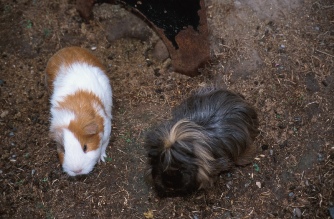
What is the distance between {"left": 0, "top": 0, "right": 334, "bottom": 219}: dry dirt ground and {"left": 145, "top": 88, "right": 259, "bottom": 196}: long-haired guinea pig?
348 mm

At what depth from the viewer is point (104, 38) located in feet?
12.5

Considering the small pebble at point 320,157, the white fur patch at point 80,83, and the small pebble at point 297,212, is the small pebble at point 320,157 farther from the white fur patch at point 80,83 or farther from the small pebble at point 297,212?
the white fur patch at point 80,83

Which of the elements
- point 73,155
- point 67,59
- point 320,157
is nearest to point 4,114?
A: point 67,59

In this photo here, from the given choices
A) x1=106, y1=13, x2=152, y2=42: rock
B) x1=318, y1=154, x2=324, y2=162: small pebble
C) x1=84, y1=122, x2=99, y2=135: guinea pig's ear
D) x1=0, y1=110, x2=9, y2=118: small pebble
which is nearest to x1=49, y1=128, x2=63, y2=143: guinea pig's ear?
x1=84, y1=122, x2=99, y2=135: guinea pig's ear

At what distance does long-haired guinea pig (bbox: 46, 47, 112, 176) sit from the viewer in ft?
9.41

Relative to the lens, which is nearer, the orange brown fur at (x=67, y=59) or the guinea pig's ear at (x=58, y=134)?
the guinea pig's ear at (x=58, y=134)


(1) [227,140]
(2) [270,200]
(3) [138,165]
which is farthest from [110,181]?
(2) [270,200]

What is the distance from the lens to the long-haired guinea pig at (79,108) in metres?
2.87

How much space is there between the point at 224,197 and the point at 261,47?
142 centimetres

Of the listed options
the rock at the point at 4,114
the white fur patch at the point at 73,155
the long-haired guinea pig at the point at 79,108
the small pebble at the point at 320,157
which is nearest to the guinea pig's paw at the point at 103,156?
the long-haired guinea pig at the point at 79,108

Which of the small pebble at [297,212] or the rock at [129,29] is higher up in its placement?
the rock at [129,29]

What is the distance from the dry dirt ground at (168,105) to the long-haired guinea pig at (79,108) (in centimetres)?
32

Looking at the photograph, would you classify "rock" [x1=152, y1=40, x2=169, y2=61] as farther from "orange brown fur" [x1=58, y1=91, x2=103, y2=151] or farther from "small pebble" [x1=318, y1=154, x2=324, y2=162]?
"small pebble" [x1=318, y1=154, x2=324, y2=162]

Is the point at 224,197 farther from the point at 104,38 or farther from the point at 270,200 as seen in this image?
the point at 104,38
